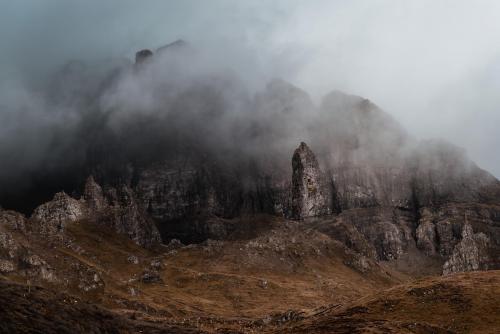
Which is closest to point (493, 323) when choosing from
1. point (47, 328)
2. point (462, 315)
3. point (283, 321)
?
point (462, 315)

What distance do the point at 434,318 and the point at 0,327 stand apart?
111285 millimetres

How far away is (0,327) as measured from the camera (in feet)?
195

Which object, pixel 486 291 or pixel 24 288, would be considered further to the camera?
pixel 486 291

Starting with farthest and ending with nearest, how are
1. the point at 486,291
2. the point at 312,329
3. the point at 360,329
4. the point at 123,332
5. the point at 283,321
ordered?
Answer: the point at 283,321
the point at 486,291
the point at 312,329
the point at 360,329
the point at 123,332

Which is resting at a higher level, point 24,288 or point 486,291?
point 24,288

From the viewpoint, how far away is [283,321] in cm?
18275

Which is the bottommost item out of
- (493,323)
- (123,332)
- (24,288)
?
(493,323)

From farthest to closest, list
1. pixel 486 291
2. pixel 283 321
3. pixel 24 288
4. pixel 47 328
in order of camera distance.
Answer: pixel 283 321
pixel 486 291
pixel 24 288
pixel 47 328

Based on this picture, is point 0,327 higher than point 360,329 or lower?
higher

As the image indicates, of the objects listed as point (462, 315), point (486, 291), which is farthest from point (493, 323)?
point (486, 291)

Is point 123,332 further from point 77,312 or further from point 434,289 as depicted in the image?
point 434,289

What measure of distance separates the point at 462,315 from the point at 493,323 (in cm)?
899

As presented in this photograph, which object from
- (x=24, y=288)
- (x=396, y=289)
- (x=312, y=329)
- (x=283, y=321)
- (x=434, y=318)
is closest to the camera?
(x=24, y=288)

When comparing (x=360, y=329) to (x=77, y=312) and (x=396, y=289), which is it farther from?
(x=77, y=312)
